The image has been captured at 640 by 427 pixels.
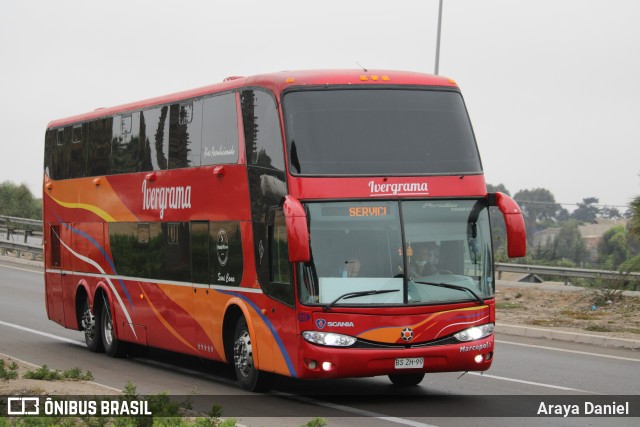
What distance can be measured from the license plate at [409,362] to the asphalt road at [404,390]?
18.6 inches

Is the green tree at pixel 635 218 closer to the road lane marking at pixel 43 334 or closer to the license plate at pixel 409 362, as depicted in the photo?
the road lane marking at pixel 43 334

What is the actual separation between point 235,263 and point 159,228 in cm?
290

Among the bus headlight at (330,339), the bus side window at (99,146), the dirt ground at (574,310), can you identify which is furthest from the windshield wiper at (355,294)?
the dirt ground at (574,310)

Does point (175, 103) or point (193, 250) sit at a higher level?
point (175, 103)

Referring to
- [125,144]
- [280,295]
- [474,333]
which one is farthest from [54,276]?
[474,333]

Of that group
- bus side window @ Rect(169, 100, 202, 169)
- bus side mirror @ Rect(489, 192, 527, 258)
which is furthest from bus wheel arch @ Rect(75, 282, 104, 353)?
bus side mirror @ Rect(489, 192, 527, 258)

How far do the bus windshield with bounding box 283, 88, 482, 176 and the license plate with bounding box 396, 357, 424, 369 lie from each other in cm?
210

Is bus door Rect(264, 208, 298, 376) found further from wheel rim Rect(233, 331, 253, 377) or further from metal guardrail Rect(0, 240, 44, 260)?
metal guardrail Rect(0, 240, 44, 260)

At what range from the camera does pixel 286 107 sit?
1388cm

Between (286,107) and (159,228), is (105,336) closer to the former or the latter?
(159,228)

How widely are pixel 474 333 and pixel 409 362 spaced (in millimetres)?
904

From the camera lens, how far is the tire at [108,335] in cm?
1973

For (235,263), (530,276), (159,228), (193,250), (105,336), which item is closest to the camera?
(235,263)

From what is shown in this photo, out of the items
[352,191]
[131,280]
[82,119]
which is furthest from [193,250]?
[82,119]
